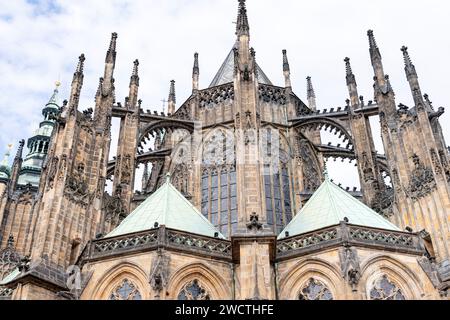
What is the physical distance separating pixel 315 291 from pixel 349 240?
1.78 meters

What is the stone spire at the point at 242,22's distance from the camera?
22.8m

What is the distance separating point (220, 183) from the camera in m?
24.8

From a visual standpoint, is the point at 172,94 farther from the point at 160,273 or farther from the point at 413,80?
the point at 160,273

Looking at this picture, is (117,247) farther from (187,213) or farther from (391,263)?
(391,263)

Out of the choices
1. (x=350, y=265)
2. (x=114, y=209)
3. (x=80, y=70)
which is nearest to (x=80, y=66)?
(x=80, y=70)

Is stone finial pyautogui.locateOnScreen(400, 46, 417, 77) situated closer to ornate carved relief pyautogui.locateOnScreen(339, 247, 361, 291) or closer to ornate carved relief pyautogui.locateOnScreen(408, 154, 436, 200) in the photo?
ornate carved relief pyautogui.locateOnScreen(408, 154, 436, 200)

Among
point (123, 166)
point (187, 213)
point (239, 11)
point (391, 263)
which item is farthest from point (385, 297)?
point (239, 11)

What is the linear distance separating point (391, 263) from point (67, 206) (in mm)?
10694

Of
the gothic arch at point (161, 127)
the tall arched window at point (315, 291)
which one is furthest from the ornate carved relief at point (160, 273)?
the gothic arch at point (161, 127)

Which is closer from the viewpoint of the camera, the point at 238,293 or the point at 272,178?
the point at 238,293

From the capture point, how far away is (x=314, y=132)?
2895 centimetres

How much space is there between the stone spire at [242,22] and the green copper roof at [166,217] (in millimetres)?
7375

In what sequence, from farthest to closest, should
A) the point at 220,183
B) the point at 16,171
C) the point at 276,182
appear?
the point at 16,171 → the point at 220,183 → the point at 276,182

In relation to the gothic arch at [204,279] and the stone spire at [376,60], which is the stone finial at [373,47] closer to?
the stone spire at [376,60]
